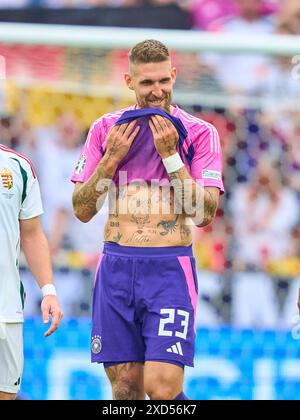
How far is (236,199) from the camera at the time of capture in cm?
930

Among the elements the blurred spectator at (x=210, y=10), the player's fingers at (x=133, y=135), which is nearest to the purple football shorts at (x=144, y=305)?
the player's fingers at (x=133, y=135)

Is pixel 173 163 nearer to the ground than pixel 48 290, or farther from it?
farther from it

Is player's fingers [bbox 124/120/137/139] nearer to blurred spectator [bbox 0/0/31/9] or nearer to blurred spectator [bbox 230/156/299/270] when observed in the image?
blurred spectator [bbox 230/156/299/270]

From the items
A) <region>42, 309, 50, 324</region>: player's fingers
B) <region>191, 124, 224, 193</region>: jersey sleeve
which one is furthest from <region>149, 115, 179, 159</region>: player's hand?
<region>42, 309, 50, 324</region>: player's fingers

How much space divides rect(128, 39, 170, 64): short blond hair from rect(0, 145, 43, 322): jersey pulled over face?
30.7 inches

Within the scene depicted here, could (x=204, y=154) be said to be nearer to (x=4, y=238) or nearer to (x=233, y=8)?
(x=4, y=238)

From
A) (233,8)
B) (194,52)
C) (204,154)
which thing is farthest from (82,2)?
(204,154)

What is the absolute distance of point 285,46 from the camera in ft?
26.0

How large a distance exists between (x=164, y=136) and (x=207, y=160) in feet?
1.01

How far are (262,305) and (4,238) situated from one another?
13.2ft

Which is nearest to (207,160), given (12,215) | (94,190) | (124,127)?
(124,127)

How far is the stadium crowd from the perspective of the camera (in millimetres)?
8875

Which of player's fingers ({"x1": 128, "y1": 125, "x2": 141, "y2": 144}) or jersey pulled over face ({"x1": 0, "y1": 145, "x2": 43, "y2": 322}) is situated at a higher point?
player's fingers ({"x1": 128, "y1": 125, "x2": 141, "y2": 144})

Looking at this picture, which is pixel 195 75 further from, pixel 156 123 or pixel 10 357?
pixel 10 357
